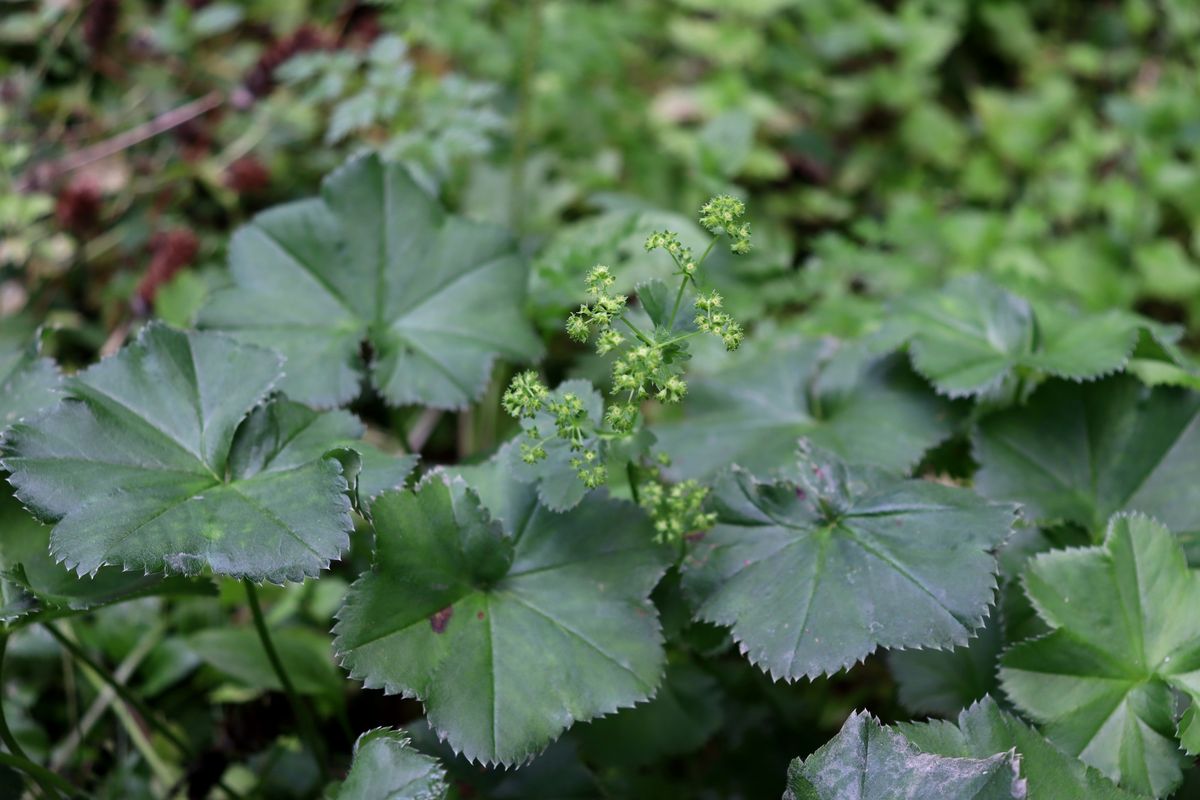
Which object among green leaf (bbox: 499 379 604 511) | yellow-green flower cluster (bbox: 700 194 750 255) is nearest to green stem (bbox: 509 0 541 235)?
green leaf (bbox: 499 379 604 511)

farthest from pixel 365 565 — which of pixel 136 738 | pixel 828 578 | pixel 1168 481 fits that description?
pixel 1168 481

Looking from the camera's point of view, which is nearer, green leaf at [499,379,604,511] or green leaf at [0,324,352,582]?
green leaf at [0,324,352,582]

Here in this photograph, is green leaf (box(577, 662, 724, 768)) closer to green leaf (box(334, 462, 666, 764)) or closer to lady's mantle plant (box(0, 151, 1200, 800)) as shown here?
lady's mantle plant (box(0, 151, 1200, 800))

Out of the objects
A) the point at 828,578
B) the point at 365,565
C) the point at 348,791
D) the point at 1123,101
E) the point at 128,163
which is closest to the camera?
the point at 348,791

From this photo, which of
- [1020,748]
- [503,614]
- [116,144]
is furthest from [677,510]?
[116,144]

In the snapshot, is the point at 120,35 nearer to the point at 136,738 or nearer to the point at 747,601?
the point at 136,738

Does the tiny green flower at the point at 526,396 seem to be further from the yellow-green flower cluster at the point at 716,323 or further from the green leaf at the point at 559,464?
the yellow-green flower cluster at the point at 716,323
